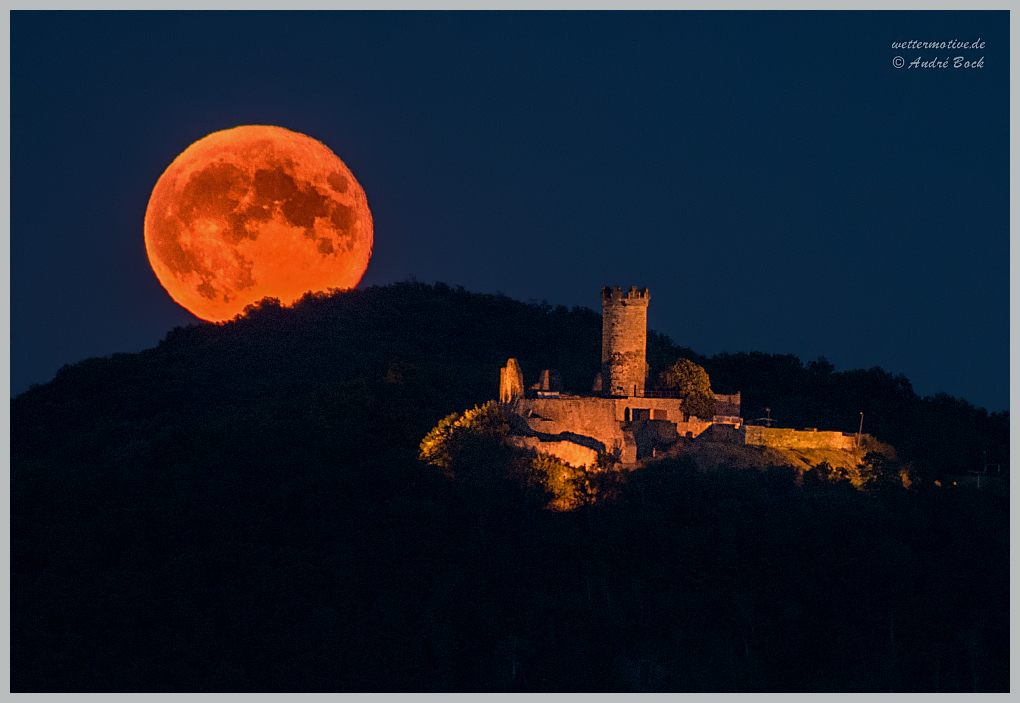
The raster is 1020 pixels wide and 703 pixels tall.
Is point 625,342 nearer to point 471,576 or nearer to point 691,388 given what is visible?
point 691,388

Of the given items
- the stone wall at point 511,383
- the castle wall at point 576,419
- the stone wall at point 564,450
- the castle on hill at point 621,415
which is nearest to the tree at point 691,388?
the castle on hill at point 621,415

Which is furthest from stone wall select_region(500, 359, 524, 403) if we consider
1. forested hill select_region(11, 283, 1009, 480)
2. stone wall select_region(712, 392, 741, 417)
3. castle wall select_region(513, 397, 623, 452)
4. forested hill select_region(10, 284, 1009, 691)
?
stone wall select_region(712, 392, 741, 417)

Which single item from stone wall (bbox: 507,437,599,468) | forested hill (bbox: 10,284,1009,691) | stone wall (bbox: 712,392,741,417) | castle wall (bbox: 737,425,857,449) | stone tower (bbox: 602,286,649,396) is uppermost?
stone tower (bbox: 602,286,649,396)

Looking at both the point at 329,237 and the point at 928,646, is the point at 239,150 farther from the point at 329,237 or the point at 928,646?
the point at 928,646

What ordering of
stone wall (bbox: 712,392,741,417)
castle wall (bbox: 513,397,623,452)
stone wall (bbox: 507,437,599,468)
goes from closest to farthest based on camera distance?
stone wall (bbox: 507,437,599,468) → castle wall (bbox: 513,397,623,452) → stone wall (bbox: 712,392,741,417)

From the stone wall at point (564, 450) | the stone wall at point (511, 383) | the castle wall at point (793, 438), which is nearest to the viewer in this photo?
the stone wall at point (564, 450)

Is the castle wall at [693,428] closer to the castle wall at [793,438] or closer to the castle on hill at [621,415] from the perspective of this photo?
the castle on hill at [621,415]

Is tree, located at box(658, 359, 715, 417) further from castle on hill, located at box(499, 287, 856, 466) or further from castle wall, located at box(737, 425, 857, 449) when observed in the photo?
castle wall, located at box(737, 425, 857, 449)
